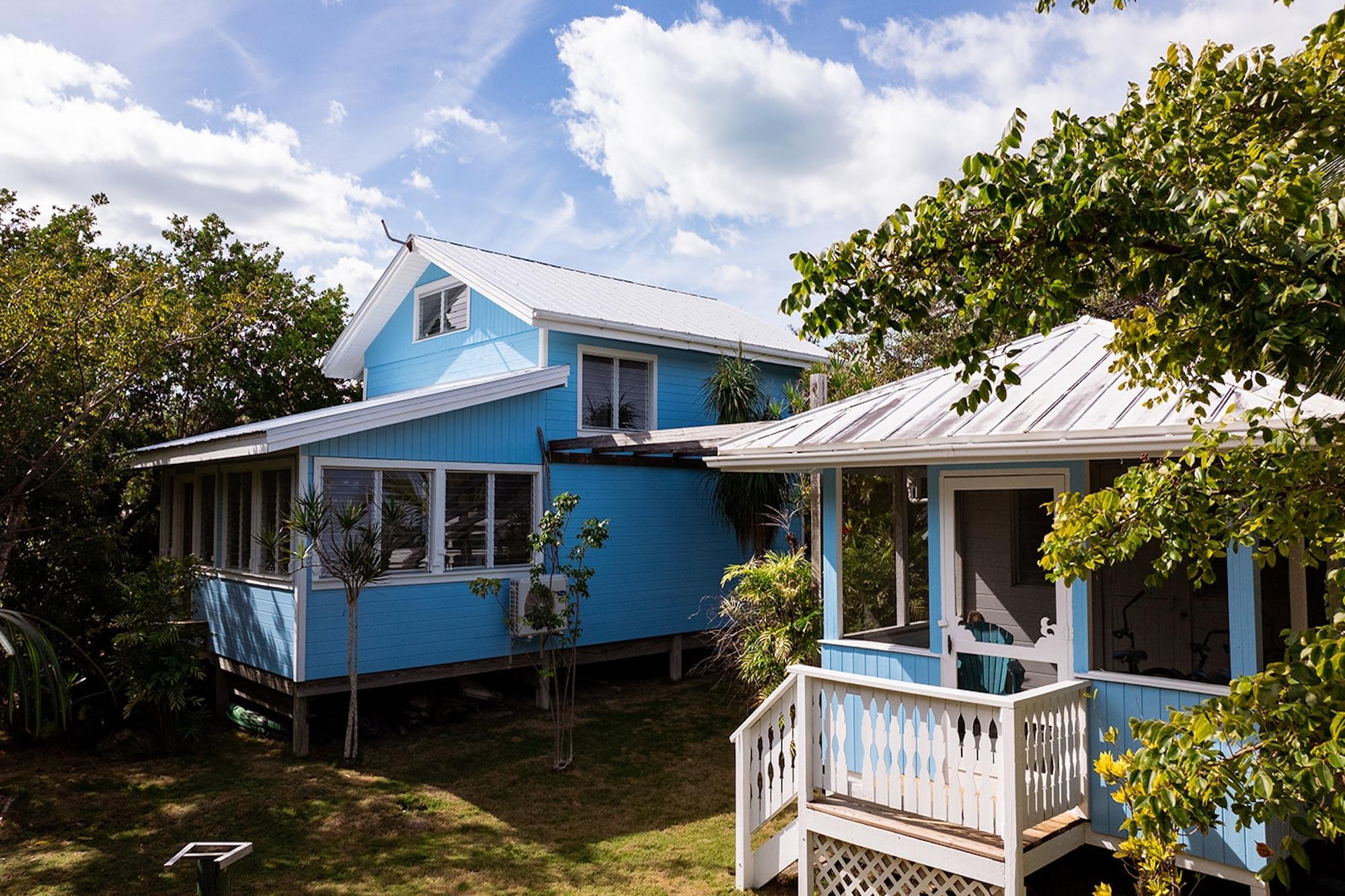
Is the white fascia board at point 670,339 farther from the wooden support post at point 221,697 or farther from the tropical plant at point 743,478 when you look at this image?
the wooden support post at point 221,697

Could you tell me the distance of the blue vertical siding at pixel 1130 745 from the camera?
5234mm

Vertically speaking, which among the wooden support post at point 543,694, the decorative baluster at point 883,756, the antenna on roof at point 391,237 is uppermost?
the antenna on roof at point 391,237

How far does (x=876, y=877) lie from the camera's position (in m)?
5.55

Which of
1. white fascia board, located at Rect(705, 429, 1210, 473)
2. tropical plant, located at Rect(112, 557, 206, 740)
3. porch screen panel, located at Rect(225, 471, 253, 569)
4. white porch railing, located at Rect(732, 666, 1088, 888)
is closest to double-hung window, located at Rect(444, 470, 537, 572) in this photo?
porch screen panel, located at Rect(225, 471, 253, 569)

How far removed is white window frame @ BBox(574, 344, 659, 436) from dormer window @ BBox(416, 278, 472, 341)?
2559 millimetres

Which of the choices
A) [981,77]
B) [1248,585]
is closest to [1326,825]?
[1248,585]

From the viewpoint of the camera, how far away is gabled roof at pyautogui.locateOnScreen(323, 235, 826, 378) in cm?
1265

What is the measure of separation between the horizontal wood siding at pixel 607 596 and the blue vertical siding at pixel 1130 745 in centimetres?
713

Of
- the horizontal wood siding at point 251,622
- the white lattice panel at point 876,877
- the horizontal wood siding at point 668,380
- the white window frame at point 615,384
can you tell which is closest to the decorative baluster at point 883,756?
the white lattice panel at point 876,877

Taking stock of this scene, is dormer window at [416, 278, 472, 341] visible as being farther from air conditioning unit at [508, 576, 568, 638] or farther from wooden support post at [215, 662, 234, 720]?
wooden support post at [215, 662, 234, 720]

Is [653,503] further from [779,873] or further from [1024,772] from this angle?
[1024,772]

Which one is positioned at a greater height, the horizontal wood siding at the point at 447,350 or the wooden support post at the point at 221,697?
the horizontal wood siding at the point at 447,350

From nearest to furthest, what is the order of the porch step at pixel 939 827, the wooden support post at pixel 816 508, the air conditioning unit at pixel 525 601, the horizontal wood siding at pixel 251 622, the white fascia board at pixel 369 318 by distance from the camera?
1. the porch step at pixel 939 827
2. the wooden support post at pixel 816 508
3. the horizontal wood siding at pixel 251 622
4. the air conditioning unit at pixel 525 601
5. the white fascia board at pixel 369 318

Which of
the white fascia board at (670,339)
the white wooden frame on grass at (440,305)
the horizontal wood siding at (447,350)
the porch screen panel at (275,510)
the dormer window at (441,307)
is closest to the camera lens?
the porch screen panel at (275,510)
